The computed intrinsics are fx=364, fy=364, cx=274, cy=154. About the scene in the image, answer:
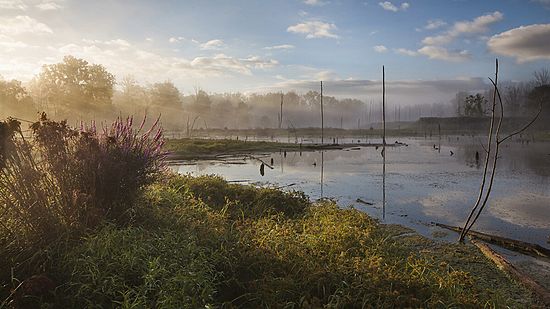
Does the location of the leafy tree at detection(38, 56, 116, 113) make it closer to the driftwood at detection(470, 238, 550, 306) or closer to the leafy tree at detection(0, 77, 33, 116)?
the leafy tree at detection(0, 77, 33, 116)

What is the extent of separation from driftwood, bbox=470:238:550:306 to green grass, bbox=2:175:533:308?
15 centimetres

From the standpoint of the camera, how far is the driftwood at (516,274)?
6.15 metres

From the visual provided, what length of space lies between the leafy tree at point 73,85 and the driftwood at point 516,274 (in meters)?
68.0

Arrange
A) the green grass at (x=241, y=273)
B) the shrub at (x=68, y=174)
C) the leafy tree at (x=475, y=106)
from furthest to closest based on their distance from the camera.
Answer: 1. the leafy tree at (x=475, y=106)
2. the shrub at (x=68, y=174)
3. the green grass at (x=241, y=273)

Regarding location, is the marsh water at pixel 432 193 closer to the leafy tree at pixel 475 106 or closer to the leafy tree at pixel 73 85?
the leafy tree at pixel 73 85

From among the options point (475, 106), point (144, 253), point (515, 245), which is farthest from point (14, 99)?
point (475, 106)

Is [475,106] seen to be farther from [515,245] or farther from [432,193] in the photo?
[515,245]


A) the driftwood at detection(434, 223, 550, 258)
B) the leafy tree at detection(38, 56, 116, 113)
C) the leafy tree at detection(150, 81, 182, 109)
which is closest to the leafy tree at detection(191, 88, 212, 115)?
the leafy tree at detection(150, 81, 182, 109)

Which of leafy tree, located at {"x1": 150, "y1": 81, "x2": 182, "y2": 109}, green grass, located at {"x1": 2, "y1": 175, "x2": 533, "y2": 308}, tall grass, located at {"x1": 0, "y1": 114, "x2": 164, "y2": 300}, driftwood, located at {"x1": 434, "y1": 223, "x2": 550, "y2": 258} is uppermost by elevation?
leafy tree, located at {"x1": 150, "y1": 81, "x2": 182, "y2": 109}

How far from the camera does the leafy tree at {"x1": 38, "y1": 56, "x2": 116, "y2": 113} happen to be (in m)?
62.4

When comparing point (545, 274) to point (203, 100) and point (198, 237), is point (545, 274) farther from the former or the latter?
point (203, 100)

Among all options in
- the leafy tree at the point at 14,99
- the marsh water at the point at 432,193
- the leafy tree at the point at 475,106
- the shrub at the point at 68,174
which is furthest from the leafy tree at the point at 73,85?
the leafy tree at the point at 475,106

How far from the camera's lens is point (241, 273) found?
17.9ft

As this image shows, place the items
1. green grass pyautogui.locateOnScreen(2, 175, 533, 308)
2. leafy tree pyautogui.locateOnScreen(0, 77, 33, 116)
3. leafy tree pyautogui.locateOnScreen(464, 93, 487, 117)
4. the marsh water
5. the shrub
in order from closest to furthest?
green grass pyautogui.locateOnScreen(2, 175, 533, 308) → the shrub → the marsh water → leafy tree pyautogui.locateOnScreen(0, 77, 33, 116) → leafy tree pyautogui.locateOnScreen(464, 93, 487, 117)
